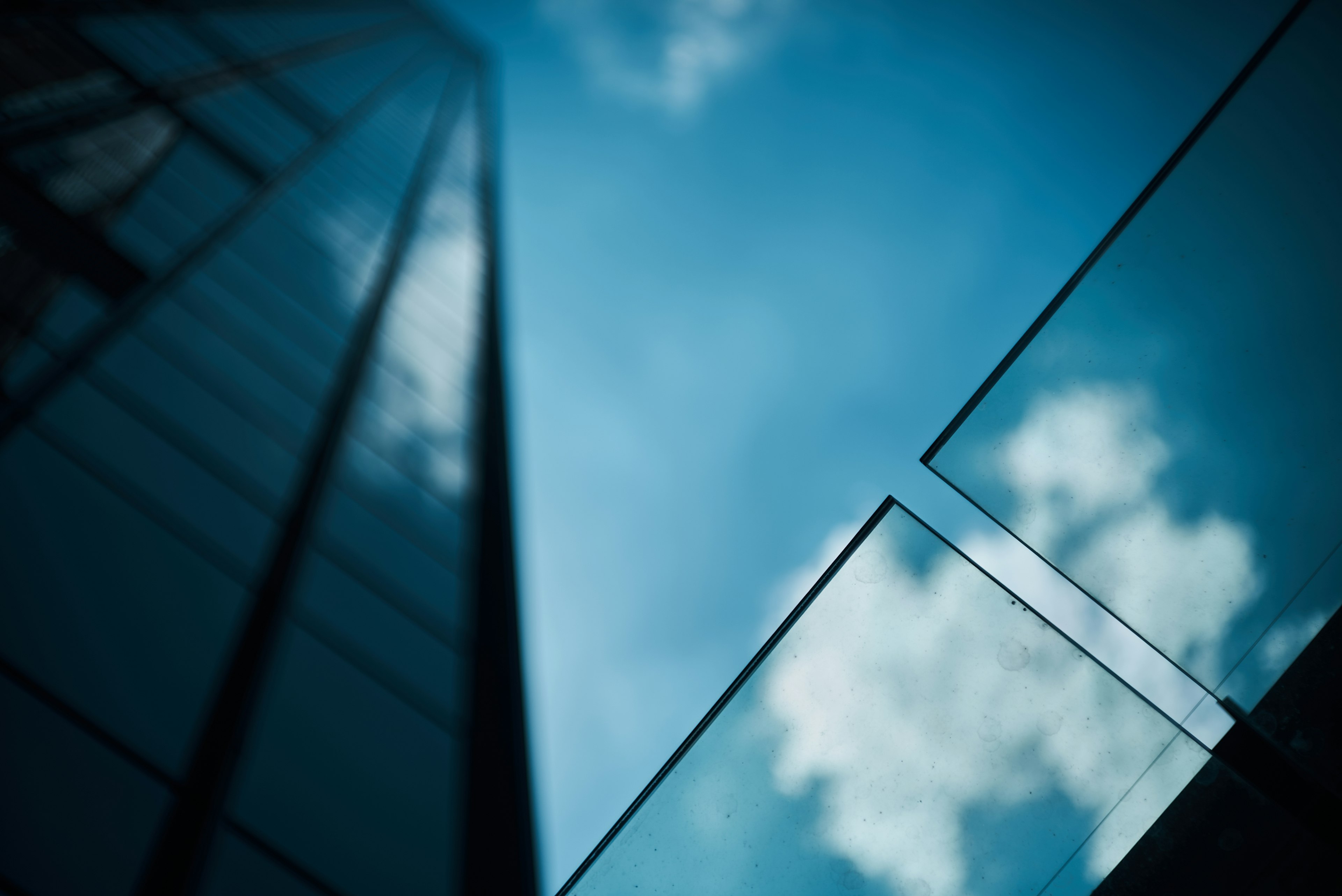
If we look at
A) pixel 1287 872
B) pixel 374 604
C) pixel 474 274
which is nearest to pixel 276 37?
pixel 474 274

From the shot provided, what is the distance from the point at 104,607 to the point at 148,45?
32.5ft

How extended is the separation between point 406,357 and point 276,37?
1293 cm

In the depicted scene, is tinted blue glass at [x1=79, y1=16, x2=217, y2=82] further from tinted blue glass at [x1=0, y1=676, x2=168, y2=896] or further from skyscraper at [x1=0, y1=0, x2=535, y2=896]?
tinted blue glass at [x1=0, y1=676, x2=168, y2=896]

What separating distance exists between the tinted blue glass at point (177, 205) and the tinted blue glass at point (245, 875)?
4.48m

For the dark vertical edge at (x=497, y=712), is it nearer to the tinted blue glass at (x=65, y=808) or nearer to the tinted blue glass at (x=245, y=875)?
the tinted blue glass at (x=245, y=875)

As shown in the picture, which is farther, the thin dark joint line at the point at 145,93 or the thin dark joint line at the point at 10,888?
the thin dark joint line at the point at 145,93

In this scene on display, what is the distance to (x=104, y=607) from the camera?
332 centimetres

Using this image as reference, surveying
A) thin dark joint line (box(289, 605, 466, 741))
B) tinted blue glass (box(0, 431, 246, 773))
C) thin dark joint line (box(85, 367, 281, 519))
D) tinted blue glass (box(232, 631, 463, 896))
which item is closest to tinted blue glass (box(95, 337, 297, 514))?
thin dark joint line (box(85, 367, 281, 519))

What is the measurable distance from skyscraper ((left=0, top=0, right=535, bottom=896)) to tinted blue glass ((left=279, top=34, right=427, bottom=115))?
5.44m

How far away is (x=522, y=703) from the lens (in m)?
6.31

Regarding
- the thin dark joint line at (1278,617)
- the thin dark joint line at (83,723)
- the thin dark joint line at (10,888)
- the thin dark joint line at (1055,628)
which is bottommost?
the thin dark joint line at (10,888)

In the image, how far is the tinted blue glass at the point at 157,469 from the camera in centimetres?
398

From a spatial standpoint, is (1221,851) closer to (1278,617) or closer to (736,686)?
(1278,617)

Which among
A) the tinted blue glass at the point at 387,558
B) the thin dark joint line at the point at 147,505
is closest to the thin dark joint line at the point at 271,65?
the tinted blue glass at the point at 387,558
